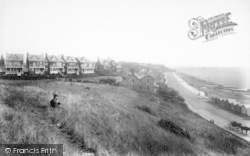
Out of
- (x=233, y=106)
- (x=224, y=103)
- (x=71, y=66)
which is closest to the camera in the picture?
(x=233, y=106)

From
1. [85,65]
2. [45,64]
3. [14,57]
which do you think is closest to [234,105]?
[85,65]

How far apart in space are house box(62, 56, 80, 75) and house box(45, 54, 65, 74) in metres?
1.12

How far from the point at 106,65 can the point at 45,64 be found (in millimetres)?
20477

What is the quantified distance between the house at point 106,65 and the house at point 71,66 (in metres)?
9.17

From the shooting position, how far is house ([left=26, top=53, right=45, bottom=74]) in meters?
39.6

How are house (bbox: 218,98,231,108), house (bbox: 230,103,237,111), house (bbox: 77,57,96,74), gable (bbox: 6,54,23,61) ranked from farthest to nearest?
1. house (bbox: 77,57,96,74)
2. gable (bbox: 6,54,23,61)
3. house (bbox: 218,98,231,108)
4. house (bbox: 230,103,237,111)

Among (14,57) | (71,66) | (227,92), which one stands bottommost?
(227,92)

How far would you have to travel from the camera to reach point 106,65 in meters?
55.4

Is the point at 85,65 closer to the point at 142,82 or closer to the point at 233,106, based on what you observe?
the point at 142,82

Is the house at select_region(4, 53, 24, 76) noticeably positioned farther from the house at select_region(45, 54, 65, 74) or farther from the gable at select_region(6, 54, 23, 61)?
the house at select_region(45, 54, 65, 74)

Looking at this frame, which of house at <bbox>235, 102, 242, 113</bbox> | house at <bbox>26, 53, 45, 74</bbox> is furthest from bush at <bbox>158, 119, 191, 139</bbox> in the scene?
house at <bbox>26, 53, 45, 74</bbox>

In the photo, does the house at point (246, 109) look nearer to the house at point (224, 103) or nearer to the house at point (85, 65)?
the house at point (224, 103)

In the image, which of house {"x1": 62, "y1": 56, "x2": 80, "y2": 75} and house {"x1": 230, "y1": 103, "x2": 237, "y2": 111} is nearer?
house {"x1": 230, "y1": 103, "x2": 237, "y2": 111}

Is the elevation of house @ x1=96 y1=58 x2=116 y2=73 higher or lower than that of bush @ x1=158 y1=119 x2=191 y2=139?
higher
